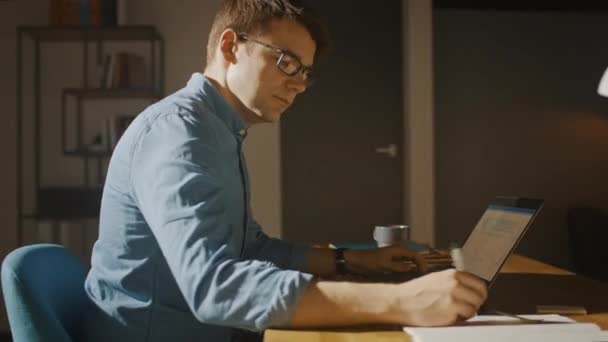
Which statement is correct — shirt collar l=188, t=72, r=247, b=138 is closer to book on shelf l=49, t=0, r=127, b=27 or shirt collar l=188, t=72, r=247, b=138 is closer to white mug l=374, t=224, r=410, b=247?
white mug l=374, t=224, r=410, b=247

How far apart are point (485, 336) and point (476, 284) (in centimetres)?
8

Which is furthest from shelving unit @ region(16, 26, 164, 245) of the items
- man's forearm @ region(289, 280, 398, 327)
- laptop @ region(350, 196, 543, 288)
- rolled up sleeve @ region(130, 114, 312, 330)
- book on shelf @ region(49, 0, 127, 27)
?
man's forearm @ region(289, 280, 398, 327)

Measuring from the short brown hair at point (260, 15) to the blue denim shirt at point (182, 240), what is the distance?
5.7 inches

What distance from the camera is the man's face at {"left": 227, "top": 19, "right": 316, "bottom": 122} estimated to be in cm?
130

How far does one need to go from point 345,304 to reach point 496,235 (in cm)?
64

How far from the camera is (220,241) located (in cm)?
91

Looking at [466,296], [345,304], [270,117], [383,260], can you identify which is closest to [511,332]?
[466,296]

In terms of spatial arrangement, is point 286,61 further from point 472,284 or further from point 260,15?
point 472,284

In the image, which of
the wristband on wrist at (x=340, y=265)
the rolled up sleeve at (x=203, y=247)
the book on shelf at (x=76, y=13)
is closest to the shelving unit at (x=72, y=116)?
the book on shelf at (x=76, y=13)

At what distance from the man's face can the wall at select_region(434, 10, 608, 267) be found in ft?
14.0

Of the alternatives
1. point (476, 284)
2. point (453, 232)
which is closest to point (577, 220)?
point (453, 232)

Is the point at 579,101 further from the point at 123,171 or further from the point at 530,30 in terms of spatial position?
the point at 123,171

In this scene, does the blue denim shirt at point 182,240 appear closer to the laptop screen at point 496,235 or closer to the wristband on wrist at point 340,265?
the wristband on wrist at point 340,265

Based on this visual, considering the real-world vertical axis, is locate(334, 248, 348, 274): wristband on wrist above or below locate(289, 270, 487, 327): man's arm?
below
